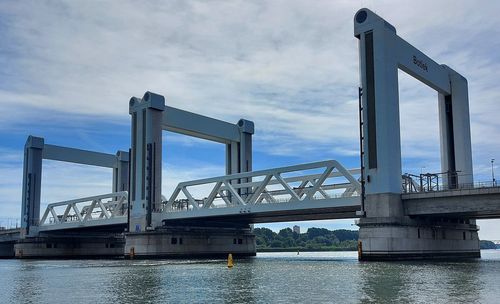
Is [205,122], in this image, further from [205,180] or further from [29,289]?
[29,289]

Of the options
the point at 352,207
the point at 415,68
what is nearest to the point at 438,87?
the point at 415,68

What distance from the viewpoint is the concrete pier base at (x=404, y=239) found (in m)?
58.1

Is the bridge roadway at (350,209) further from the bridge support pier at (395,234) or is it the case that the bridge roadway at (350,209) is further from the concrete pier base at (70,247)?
the concrete pier base at (70,247)

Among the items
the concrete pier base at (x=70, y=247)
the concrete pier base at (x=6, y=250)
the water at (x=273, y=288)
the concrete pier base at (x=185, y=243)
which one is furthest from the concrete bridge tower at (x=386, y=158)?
the concrete pier base at (x=6, y=250)

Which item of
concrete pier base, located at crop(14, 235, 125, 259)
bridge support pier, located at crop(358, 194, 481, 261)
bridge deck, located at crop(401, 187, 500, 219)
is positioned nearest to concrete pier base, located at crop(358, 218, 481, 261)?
bridge support pier, located at crop(358, 194, 481, 261)

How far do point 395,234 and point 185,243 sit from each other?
124ft

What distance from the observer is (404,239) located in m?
58.8

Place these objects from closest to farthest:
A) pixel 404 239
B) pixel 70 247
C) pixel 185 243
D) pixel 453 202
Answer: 1. pixel 453 202
2. pixel 404 239
3. pixel 185 243
4. pixel 70 247

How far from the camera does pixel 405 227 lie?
59.1m

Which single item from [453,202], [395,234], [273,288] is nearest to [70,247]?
[395,234]

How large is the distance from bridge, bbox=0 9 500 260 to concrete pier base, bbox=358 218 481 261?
0.10 m

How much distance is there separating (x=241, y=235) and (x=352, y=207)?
3420 cm

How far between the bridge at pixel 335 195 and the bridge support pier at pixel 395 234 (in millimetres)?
99

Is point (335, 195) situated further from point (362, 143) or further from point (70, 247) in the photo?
point (70, 247)
